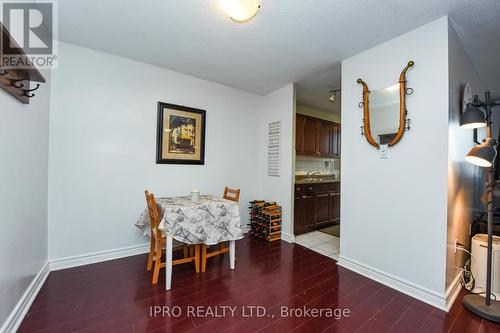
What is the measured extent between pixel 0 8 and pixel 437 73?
3.32 metres

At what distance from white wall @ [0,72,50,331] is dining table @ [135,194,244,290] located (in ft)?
3.02

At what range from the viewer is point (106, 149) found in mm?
2662

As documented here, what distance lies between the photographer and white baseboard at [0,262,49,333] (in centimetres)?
147

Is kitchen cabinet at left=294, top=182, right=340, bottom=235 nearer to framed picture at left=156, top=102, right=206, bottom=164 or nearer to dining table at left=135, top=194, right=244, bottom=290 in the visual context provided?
dining table at left=135, top=194, right=244, bottom=290

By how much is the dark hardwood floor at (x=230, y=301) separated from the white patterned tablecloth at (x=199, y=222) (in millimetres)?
451

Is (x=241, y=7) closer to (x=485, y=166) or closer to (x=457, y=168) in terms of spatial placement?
(x=485, y=166)

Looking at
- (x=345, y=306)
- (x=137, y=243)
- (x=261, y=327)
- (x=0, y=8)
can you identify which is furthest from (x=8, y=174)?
(x=345, y=306)

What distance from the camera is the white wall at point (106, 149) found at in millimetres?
2430

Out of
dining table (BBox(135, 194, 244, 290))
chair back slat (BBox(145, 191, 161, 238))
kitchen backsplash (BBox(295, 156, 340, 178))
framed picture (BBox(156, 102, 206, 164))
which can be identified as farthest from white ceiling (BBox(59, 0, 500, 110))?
kitchen backsplash (BBox(295, 156, 340, 178))

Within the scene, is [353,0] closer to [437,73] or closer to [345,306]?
[437,73]

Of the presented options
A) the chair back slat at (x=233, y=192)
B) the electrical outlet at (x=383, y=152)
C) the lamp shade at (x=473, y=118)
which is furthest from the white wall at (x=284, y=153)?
the lamp shade at (x=473, y=118)

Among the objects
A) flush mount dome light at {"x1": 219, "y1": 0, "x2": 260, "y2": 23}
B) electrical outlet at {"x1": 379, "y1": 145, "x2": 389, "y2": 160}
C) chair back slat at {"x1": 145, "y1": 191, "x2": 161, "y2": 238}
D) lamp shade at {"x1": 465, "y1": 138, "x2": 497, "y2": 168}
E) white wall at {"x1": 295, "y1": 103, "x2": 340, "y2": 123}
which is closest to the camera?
flush mount dome light at {"x1": 219, "y1": 0, "x2": 260, "y2": 23}

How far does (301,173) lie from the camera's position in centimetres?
498

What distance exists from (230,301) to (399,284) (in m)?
1.67
